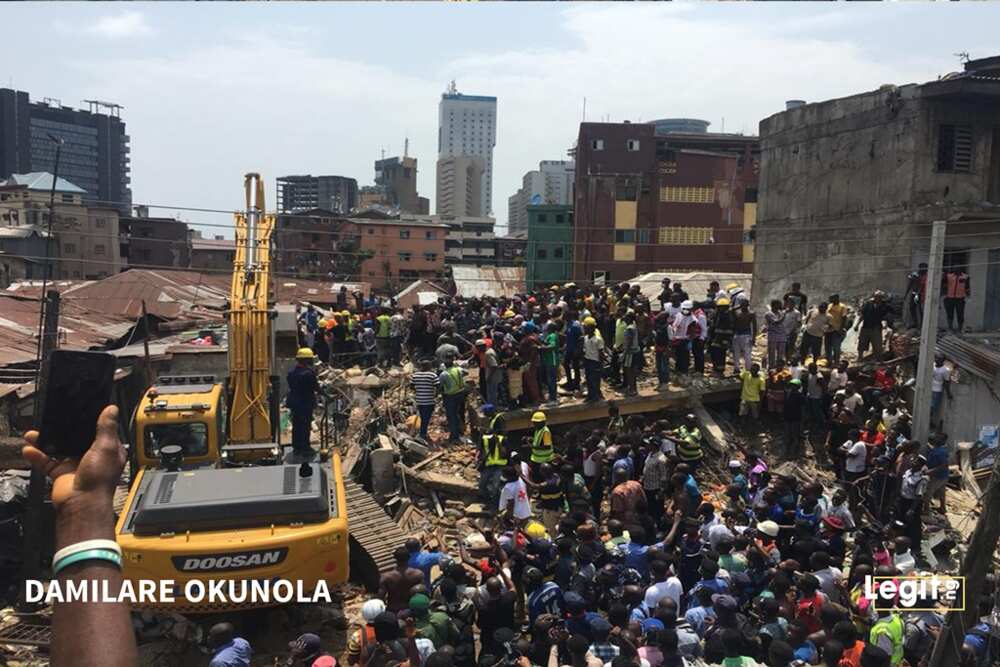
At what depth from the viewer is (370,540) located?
1103 cm

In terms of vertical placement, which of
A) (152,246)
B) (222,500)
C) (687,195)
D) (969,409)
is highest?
(687,195)

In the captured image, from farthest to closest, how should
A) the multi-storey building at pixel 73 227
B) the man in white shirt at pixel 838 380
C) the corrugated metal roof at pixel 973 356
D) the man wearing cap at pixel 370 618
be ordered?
1. the multi-storey building at pixel 73 227
2. the man in white shirt at pixel 838 380
3. the corrugated metal roof at pixel 973 356
4. the man wearing cap at pixel 370 618

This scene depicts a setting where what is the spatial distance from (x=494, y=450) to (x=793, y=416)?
6.35 meters

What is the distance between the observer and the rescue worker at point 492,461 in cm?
1230

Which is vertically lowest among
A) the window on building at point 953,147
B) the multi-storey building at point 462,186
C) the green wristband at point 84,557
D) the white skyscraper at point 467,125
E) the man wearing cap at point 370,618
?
the man wearing cap at point 370,618

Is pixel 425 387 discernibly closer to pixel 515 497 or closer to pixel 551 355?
pixel 551 355

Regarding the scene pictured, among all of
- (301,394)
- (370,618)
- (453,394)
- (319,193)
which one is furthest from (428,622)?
(319,193)

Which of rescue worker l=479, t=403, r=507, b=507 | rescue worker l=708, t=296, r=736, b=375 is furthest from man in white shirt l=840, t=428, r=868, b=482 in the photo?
A: rescue worker l=479, t=403, r=507, b=507

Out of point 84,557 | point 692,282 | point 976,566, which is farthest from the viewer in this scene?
point 692,282

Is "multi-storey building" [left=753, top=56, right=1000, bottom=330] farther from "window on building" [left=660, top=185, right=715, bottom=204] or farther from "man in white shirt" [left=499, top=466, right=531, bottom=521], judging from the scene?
"window on building" [left=660, top=185, right=715, bottom=204]

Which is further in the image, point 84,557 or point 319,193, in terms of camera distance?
point 319,193

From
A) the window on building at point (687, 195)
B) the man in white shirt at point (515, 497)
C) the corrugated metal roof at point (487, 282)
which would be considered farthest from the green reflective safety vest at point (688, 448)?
the window on building at point (687, 195)

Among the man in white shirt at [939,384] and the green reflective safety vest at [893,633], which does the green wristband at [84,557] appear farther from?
the man in white shirt at [939,384]

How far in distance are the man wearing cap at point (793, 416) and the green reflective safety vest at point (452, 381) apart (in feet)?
20.6
